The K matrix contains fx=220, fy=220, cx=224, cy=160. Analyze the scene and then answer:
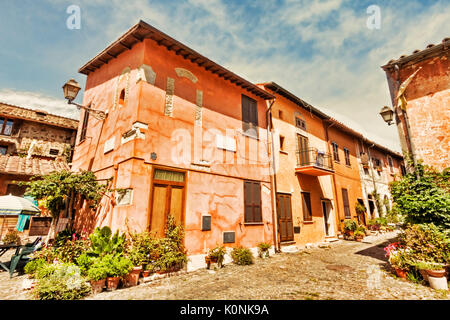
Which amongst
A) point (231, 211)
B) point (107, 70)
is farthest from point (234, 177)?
point (107, 70)

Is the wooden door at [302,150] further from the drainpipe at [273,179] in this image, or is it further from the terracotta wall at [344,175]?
the terracotta wall at [344,175]

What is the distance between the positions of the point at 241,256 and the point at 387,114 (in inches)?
287

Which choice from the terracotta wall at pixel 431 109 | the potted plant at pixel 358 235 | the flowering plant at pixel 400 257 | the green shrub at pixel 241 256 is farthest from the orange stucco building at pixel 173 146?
the potted plant at pixel 358 235

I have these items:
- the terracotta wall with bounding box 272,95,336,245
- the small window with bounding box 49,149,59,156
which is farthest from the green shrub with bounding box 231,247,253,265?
the small window with bounding box 49,149,59,156

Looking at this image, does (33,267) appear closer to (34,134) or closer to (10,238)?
(10,238)

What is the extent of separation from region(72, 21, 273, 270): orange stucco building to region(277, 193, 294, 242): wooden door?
566 millimetres

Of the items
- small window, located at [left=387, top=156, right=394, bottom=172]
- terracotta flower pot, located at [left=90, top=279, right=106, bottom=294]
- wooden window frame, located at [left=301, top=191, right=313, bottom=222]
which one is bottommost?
terracotta flower pot, located at [left=90, top=279, right=106, bottom=294]

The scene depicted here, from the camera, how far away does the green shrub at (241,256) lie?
303 inches

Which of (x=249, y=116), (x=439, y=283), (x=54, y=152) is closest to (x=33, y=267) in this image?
(x=249, y=116)

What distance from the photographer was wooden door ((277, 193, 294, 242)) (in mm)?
10133

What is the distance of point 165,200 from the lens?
Result: 6832 millimetres

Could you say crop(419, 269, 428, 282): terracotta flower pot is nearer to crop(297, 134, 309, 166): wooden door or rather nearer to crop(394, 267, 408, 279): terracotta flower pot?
crop(394, 267, 408, 279): terracotta flower pot

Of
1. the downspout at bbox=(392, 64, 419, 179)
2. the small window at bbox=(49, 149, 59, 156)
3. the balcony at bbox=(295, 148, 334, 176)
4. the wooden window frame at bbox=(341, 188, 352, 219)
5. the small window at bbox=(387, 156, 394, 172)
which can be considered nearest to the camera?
the downspout at bbox=(392, 64, 419, 179)
